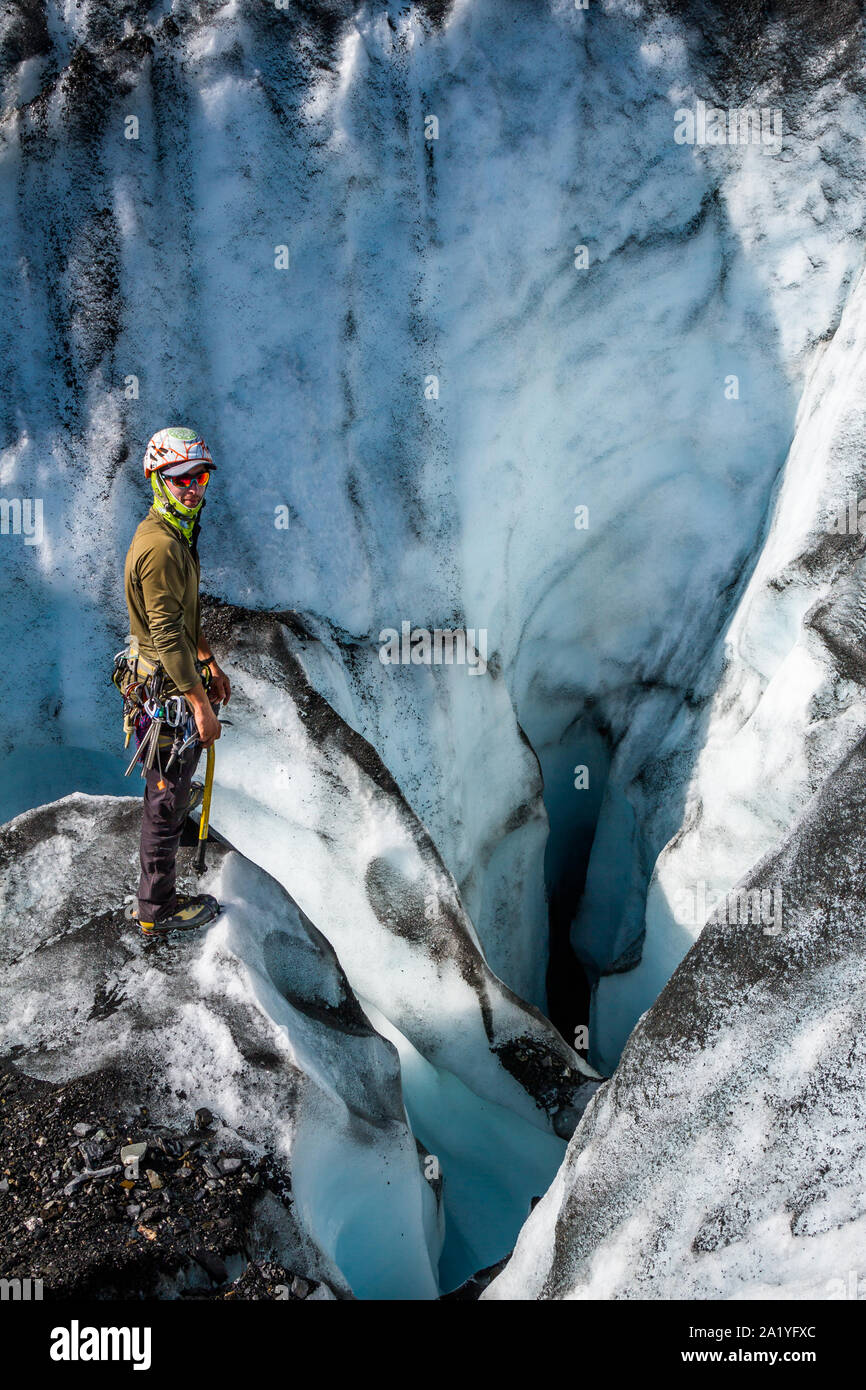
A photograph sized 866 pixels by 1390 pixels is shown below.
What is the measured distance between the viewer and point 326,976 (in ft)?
12.1

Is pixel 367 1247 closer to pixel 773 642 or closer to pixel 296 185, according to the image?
pixel 773 642

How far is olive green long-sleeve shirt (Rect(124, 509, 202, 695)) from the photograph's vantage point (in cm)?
304

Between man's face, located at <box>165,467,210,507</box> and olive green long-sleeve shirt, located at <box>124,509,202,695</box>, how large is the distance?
0.09 metres

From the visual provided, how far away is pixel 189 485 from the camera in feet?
10.3

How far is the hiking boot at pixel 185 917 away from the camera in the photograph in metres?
3.44
